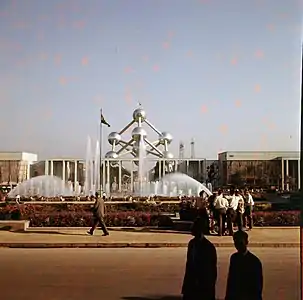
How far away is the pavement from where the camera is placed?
28.5 ft

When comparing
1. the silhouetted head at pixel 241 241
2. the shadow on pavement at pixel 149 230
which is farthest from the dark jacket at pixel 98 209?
the silhouetted head at pixel 241 241

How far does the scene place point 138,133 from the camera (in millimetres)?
81125

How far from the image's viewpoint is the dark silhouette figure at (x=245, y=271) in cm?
527

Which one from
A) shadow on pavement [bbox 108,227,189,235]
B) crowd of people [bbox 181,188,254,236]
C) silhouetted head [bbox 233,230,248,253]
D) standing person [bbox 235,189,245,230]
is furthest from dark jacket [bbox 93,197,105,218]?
silhouetted head [bbox 233,230,248,253]

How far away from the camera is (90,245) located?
15.5 m

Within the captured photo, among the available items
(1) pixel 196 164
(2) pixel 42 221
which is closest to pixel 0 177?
(1) pixel 196 164

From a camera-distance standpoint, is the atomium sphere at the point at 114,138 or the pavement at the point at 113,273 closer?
the pavement at the point at 113,273

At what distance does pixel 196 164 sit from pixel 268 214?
251ft

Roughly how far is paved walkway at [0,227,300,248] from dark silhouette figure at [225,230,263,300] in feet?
32.4

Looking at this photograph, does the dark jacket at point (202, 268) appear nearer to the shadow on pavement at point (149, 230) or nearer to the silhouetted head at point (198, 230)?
the silhouetted head at point (198, 230)

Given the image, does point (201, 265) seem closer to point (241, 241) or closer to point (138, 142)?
point (241, 241)

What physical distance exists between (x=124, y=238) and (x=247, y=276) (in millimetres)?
11561

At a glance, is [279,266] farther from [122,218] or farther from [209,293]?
[122,218]

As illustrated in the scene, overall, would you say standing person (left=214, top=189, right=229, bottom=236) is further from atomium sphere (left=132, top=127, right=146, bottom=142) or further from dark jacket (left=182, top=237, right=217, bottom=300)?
atomium sphere (left=132, top=127, right=146, bottom=142)
